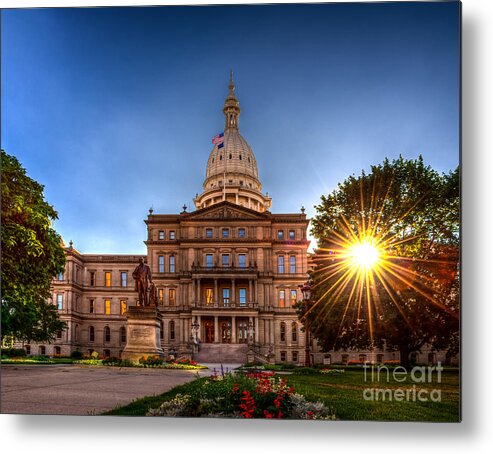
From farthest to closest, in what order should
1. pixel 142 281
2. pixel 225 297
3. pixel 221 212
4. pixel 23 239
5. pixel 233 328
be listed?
pixel 225 297, pixel 221 212, pixel 233 328, pixel 142 281, pixel 23 239

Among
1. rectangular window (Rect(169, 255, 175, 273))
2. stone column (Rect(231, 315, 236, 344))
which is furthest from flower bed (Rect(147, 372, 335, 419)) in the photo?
rectangular window (Rect(169, 255, 175, 273))

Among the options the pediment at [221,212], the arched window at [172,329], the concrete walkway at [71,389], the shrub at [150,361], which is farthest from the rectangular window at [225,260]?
the concrete walkway at [71,389]

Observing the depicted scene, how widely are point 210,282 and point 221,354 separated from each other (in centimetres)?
1046

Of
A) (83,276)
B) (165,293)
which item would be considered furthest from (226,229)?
(83,276)

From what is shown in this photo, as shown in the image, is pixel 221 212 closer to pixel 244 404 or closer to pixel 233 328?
pixel 233 328

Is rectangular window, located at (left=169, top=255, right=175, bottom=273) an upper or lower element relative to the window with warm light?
upper

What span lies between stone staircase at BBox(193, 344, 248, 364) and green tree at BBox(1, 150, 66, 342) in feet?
72.1

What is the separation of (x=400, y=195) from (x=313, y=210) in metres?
2.23

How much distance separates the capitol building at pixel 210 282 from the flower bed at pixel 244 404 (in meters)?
28.8

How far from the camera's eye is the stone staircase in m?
35.2

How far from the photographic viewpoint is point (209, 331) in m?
45.4

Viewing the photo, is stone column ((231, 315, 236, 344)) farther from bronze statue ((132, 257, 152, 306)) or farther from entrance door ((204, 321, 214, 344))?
bronze statue ((132, 257, 152, 306))

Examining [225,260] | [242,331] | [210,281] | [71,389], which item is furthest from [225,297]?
[71,389]

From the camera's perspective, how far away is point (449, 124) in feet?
32.4
